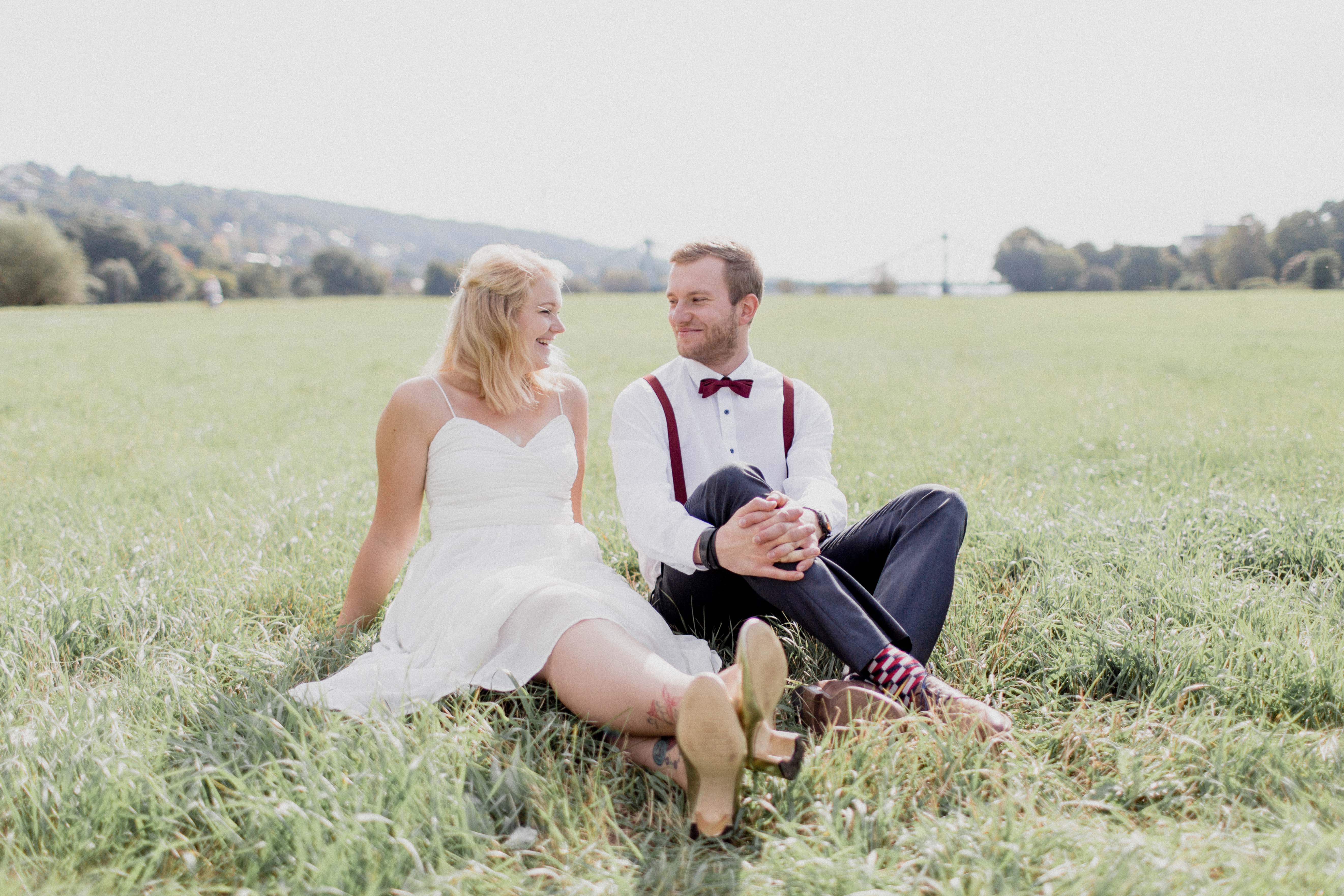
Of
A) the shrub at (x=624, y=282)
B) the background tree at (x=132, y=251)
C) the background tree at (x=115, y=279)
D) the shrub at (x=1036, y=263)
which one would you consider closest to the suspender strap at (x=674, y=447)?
the shrub at (x=1036, y=263)

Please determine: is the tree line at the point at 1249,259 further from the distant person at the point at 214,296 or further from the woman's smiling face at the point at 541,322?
the distant person at the point at 214,296

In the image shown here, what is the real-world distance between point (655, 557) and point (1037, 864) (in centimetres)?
176

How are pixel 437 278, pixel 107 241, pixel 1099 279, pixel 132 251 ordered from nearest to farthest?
1. pixel 1099 279
2. pixel 107 241
3. pixel 132 251
4. pixel 437 278

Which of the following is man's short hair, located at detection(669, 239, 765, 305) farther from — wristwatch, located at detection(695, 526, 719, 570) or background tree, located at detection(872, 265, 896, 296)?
background tree, located at detection(872, 265, 896, 296)

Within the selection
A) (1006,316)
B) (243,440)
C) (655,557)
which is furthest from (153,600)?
(1006,316)

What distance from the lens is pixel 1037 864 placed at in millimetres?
2090

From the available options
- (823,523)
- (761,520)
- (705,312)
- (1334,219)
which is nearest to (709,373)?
(705,312)

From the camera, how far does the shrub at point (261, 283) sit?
331 feet

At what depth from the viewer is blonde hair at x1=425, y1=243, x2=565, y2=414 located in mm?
3676

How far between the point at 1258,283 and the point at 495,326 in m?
13.8

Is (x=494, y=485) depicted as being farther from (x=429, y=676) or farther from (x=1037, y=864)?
Result: (x=1037, y=864)

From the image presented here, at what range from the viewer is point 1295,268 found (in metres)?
12.0

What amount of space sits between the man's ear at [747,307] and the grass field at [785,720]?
1481mm

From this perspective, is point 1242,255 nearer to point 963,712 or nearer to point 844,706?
point 963,712
